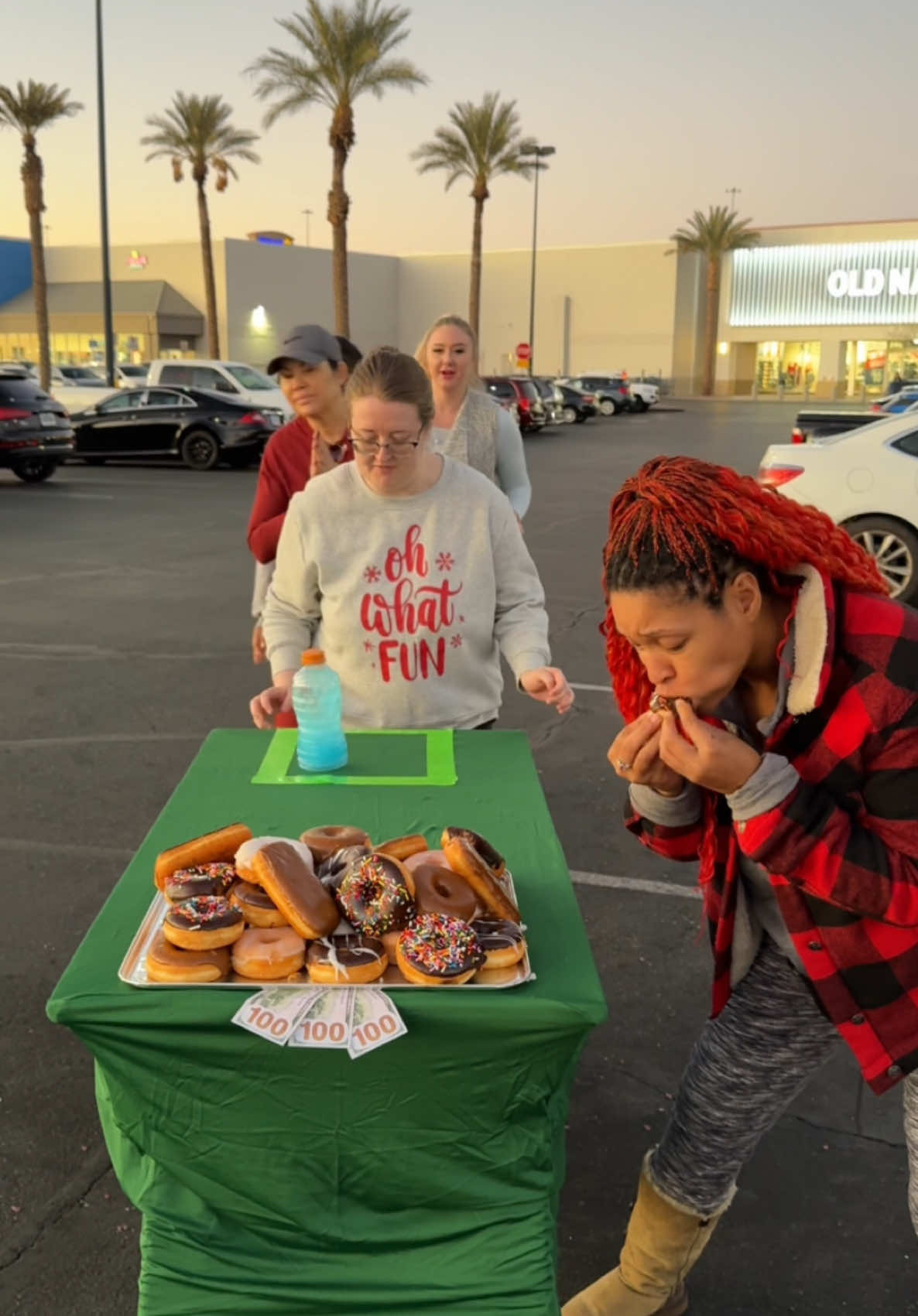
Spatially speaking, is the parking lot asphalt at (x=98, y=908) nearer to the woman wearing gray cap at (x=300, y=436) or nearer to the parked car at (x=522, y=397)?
the woman wearing gray cap at (x=300, y=436)

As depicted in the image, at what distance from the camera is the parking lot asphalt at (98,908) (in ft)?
7.86

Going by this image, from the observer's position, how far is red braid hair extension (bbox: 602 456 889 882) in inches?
60.7

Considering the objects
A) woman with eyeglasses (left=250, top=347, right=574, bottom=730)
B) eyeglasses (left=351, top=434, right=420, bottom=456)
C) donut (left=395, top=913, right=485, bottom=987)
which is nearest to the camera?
donut (left=395, top=913, right=485, bottom=987)

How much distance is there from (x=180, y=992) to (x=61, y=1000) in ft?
0.61

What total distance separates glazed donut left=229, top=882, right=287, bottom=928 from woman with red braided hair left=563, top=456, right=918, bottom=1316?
0.62 metres

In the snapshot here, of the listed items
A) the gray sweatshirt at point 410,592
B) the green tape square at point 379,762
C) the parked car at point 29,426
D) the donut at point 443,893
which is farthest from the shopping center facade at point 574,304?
the donut at point 443,893

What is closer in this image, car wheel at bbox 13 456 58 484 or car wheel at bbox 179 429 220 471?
car wheel at bbox 13 456 58 484

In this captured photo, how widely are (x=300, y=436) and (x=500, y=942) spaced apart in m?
2.52

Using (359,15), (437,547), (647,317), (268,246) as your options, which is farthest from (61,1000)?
(647,317)

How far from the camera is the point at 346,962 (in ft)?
5.54

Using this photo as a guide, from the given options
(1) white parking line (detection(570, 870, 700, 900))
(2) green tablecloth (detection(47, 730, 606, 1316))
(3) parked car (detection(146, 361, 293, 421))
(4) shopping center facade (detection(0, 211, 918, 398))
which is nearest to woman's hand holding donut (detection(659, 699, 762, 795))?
(2) green tablecloth (detection(47, 730, 606, 1316))

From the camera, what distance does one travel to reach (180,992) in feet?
5.47

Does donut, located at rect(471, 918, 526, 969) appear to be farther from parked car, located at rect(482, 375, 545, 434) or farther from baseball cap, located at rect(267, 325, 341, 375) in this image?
parked car, located at rect(482, 375, 545, 434)

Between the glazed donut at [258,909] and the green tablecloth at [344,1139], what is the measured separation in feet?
0.45
